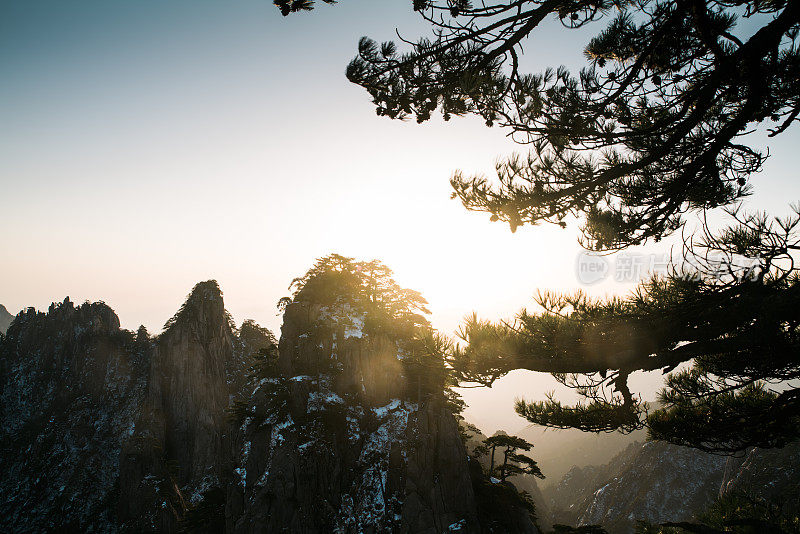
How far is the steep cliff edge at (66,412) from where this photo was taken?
32750 millimetres

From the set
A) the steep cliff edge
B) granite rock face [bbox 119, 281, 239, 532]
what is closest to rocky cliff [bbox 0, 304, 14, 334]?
the steep cliff edge

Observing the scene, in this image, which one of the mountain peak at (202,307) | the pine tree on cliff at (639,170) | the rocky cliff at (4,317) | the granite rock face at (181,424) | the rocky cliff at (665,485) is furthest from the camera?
the rocky cliff at (4,317)

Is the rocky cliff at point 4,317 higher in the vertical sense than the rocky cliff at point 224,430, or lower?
higher

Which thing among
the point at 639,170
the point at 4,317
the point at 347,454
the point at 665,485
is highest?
the point at 4,317

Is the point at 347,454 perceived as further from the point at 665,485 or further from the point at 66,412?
the point at 665,485

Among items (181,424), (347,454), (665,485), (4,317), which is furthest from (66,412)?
(4,317)

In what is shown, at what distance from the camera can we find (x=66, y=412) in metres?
38.3

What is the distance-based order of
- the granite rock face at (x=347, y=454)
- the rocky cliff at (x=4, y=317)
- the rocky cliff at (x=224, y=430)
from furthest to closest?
the rocky cliff at (x=4, y=317) → the rocky cliff at (x=224, y=430) → the granite rock face at (x=347, y=454)

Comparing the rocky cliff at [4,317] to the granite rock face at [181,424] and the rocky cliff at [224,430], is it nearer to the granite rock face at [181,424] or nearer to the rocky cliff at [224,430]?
the rocky cliff at [224,430]

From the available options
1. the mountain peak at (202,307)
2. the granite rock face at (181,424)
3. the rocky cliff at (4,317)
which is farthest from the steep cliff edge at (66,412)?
the rocky cliff at (4,317)

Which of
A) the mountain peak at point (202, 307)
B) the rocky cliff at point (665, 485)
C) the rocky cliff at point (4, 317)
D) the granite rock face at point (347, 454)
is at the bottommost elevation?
the rocky cliff at point (665, 485)

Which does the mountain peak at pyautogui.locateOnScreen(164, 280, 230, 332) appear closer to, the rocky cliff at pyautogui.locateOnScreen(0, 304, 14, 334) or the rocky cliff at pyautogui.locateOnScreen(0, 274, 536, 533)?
the rocky cliff at pyautogui.locateOnScreen(0, 274, 536, 533)

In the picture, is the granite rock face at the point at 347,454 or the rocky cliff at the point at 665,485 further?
the rocky cliff at the point at 665,485

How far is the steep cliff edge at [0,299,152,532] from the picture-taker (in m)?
32.8
